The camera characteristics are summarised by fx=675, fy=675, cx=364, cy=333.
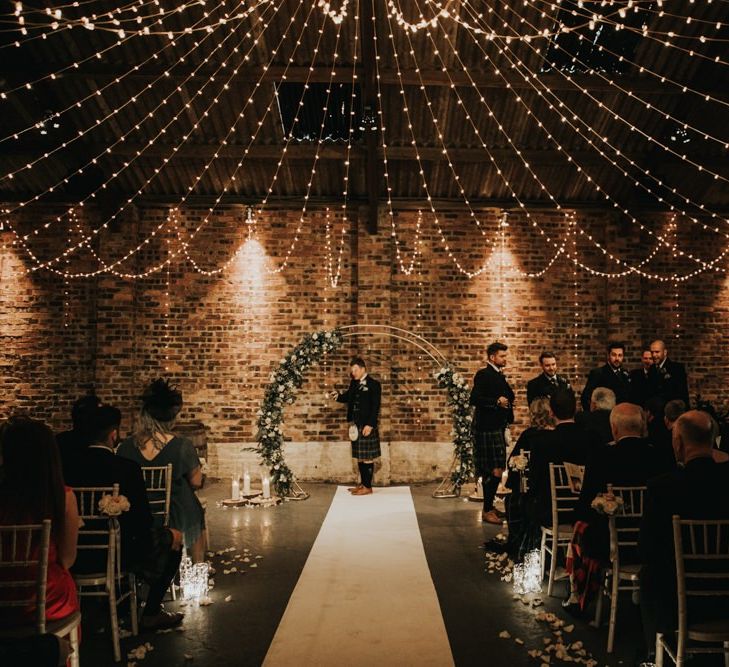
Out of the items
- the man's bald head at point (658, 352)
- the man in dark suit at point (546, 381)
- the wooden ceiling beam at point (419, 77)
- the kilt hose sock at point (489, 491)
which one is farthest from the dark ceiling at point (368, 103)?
the kilt hose sock at point (489, 491)

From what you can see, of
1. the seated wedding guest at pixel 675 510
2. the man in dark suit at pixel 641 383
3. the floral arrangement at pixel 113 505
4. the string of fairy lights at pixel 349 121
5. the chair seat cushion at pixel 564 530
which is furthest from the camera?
the man in dark suit at pixel 641 383

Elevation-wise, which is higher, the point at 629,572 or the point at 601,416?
the point at 601,416

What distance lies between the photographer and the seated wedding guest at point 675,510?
9.19 feet

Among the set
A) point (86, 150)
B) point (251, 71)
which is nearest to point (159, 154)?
point (86, 150)

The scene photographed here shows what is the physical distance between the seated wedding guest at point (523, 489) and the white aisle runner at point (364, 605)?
0.75 meters

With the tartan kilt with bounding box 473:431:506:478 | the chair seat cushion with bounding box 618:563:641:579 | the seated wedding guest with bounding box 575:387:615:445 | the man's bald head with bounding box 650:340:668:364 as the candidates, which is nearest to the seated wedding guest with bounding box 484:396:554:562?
the seated wedding guest with bounding box 575:387:615:445

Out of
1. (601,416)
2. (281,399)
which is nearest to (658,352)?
(601,416)

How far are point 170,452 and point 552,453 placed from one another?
2.58 metres

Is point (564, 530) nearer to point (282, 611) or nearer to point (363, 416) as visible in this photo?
point (282, 611)

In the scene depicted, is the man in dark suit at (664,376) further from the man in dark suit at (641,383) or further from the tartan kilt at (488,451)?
the tartan kilt at (488,451)

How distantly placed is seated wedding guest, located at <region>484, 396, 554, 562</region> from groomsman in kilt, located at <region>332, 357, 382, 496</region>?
120 inches

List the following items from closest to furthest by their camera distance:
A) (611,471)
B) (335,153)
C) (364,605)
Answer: (611,471) → (364,605) → (335,153)

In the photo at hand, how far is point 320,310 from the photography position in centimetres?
962

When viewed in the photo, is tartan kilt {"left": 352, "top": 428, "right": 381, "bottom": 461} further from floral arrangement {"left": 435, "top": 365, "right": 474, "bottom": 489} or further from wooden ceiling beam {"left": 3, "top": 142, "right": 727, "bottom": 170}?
wooden ceiling beam {"left": 3, "top": 142, "right": 727, "bottom": 170}
